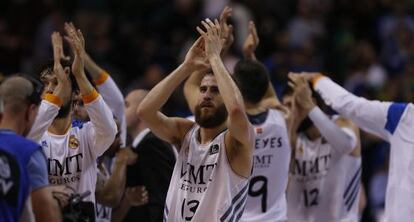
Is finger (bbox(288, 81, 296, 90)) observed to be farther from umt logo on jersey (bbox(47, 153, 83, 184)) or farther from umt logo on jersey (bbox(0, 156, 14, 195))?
umt logo on jersey (bbox(0, 156, 14, 195))

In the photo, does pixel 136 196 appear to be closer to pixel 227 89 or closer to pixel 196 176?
pixel 196 176

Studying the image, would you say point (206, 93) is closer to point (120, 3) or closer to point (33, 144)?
point (33, 144)

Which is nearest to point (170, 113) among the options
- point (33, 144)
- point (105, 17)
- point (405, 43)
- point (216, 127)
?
point (105, 17)

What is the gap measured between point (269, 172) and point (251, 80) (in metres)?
0.90

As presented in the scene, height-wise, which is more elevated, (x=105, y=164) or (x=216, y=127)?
(x=216, y=127)

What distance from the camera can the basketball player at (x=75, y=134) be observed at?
8219mm

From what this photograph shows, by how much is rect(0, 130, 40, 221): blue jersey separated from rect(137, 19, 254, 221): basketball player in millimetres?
1597

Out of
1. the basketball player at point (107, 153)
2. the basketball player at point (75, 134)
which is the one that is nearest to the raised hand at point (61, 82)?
the basketball player at point (75, 134)

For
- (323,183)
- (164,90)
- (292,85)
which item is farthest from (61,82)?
(323,183)

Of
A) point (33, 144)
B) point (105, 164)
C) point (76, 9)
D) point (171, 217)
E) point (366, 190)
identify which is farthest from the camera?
point (76, 9)

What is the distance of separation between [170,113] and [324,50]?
3562 millimetres

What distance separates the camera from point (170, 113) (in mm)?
14656

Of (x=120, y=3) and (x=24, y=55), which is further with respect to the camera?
(x=120, y=3)

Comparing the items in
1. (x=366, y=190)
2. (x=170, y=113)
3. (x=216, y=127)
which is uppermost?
(x=216, y=127)
